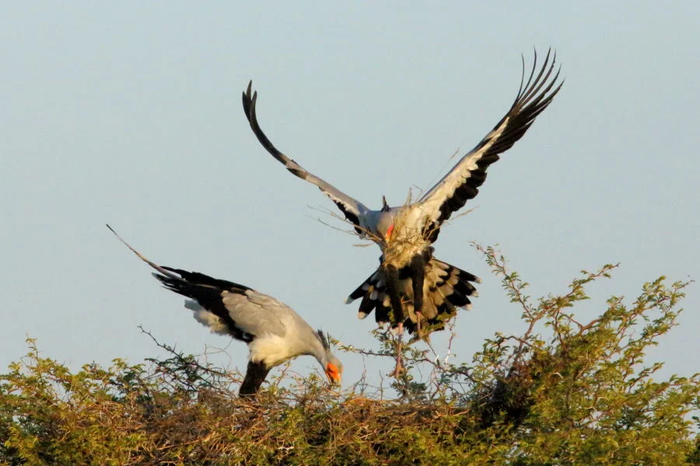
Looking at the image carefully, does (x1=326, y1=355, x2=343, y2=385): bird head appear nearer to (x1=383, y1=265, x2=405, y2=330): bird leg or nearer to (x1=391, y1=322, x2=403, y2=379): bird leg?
(x1=391, y1=322, x2=403, y2=379): bird leg

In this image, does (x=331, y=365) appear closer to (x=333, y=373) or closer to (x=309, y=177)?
(x=333, y=373)

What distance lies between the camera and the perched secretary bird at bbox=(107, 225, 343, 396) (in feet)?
26.7

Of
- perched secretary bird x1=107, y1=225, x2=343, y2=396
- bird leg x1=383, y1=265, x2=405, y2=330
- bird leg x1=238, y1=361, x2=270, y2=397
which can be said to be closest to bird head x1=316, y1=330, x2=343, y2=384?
perched secretary bird x1=107, y1=225, x2=343, y2=396

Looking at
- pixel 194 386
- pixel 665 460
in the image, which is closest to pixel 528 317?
pixel 665 460

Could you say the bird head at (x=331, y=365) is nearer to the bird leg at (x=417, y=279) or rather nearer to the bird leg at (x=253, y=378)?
the bird leg at (x=253, y=378)

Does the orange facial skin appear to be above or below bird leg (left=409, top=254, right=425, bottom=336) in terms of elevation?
below

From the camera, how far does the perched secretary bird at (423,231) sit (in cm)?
918

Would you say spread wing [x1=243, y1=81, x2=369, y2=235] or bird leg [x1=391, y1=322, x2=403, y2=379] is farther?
spread wing [x1=243, y1=81, x2=369, y2=235]

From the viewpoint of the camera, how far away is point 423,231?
9.45m

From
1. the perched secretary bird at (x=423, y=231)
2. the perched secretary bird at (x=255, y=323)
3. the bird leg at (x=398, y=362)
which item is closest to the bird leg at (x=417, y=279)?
the perched secretary bird at (x=423, y=231)

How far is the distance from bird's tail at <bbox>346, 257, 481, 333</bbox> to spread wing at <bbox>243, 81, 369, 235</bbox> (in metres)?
0.55

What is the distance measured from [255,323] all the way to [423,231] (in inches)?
79.1

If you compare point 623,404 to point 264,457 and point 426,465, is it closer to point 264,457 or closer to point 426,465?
point 426,465

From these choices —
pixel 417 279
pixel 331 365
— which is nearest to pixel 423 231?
pixel 417 279
